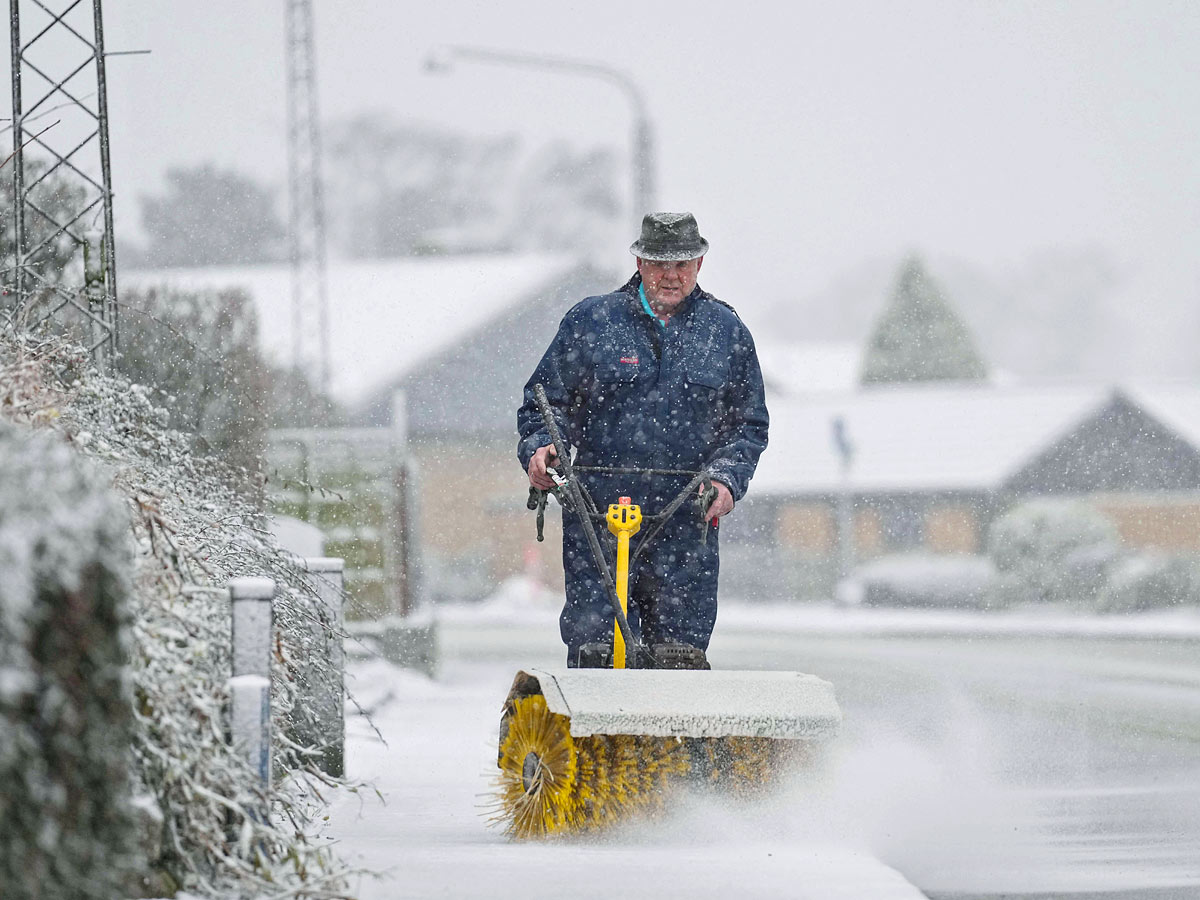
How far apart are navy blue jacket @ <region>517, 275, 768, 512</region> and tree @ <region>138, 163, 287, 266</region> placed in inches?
2063

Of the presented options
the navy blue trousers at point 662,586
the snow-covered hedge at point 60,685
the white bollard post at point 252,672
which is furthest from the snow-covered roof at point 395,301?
the snow-covered hedge at point 60,685

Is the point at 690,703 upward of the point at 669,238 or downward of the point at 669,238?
downward

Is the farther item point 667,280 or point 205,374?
point 205,374

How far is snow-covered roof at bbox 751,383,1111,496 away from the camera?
143 feet

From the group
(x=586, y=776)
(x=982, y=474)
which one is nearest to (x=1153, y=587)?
(x=982, y=474)

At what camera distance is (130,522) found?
4.46 meters

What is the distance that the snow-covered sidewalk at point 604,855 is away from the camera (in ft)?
14.8

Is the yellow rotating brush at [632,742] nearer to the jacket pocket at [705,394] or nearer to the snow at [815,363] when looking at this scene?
the jacket pocket at [705,394]

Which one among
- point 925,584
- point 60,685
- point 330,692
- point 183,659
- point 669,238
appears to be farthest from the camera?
point 925,584

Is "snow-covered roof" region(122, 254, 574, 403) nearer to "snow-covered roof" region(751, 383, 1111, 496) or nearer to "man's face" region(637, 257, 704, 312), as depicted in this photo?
"snow-covered roof" region(751, 383, 1111, 496)

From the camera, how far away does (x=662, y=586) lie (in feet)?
20.3

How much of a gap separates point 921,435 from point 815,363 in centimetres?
2368

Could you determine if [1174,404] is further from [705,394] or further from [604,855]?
[604,855]

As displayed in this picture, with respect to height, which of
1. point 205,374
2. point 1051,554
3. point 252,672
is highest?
point 205,374
